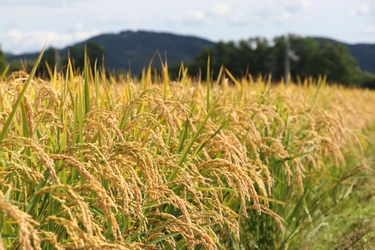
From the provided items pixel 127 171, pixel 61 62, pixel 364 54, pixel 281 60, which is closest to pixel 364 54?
pixel 364 54

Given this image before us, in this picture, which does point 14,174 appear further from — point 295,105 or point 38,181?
point 295,105

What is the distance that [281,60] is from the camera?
69.2m

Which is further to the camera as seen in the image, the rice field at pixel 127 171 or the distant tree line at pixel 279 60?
the distant tree line at pixel 279 60

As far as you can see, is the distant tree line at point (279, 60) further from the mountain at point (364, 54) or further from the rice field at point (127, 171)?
A: the mountain at point (364, 54)

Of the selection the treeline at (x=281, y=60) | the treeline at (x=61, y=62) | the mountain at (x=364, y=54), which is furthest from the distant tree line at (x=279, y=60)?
the mountain at (x=364, y=54)

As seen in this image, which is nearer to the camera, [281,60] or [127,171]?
[127,171]

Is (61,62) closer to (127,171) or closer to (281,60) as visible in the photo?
(127,171)

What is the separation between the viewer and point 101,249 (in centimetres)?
172

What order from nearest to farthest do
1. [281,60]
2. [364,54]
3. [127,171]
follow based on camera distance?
[127,171], [281,60], [364,54]

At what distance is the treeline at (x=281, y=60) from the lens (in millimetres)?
63062

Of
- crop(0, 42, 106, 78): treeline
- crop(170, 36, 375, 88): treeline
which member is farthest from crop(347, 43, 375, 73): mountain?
crop(0, 42, 106, 78): treeline

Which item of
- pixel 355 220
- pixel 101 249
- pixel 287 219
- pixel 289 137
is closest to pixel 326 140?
pixel 289 137

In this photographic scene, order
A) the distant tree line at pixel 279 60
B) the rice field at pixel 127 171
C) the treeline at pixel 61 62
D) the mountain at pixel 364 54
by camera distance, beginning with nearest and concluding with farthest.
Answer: the rice field at pixel 127 171 < the treeline at pixel 61 62 < the distant tree line at pixel 279 60 < the mountain at pixel 364 54

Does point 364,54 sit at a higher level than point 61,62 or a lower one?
lower
